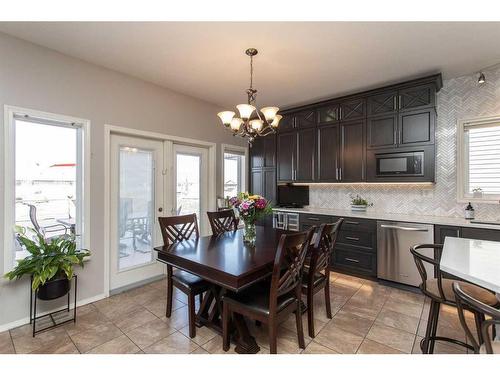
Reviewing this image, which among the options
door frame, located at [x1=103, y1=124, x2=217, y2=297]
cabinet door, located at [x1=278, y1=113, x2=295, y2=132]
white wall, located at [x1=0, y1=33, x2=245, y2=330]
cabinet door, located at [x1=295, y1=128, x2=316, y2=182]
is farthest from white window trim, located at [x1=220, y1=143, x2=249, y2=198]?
cabinet door, located at [x1=295, y1=128, x2=316, y2=182]

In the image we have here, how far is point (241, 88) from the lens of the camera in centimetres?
350

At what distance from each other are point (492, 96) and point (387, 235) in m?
2.15

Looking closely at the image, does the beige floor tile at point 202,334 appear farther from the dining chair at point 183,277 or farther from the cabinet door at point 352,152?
the cabinet door at point 352,152

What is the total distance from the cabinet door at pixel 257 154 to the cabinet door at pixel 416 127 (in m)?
2.39

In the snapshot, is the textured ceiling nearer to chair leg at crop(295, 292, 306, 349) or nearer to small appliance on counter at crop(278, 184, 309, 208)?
small appliance on counter at crop(278, 184, 309, 208)

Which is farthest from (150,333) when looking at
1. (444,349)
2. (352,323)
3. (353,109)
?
(353,109)

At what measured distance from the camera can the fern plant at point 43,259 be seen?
2.13 metres

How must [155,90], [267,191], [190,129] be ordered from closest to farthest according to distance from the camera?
1. [155,90]
2. [190,129]
3. [267,191]

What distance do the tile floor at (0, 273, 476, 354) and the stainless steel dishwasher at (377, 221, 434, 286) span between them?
29 cm

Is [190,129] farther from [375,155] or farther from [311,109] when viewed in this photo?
[375,155]

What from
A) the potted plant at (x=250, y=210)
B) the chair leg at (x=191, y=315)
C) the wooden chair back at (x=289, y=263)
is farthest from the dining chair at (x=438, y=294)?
the chair leg at (x=191, y=315)

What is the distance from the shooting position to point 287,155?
4.43 meters
